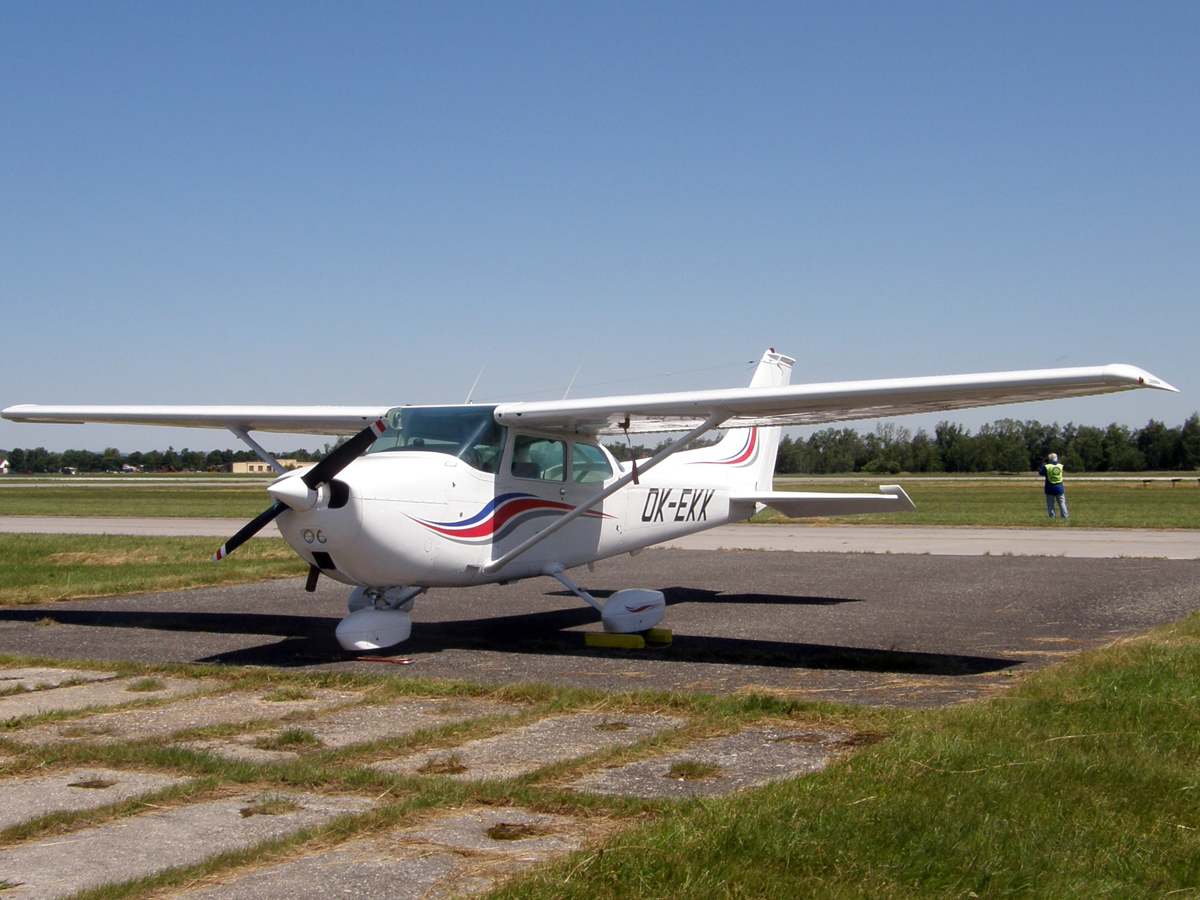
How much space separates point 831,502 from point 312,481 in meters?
6.82

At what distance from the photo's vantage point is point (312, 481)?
8531mm

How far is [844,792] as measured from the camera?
4.61m

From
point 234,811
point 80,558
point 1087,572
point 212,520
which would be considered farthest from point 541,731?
point 212,520

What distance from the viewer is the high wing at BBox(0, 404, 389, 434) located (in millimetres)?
12219

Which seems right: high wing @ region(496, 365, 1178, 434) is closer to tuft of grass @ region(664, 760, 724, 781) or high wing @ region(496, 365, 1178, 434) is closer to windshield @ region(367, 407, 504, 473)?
windshield @ region(367, 407, 504, 473)

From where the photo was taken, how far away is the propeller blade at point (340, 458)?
853cm

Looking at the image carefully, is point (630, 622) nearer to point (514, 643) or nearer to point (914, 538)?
point (514, 643)

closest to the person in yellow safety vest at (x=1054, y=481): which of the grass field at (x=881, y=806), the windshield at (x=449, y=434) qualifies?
the windshield at (x=449, y=434)

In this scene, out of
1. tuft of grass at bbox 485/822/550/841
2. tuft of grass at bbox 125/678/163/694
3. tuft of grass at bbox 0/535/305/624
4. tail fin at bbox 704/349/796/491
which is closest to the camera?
tuft of grass at bbox 485/822/550/841

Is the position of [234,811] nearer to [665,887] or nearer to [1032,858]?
[665,887]

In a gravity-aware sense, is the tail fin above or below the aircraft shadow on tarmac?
above

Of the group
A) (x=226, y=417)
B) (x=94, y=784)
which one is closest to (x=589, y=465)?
(x=226, y=417)

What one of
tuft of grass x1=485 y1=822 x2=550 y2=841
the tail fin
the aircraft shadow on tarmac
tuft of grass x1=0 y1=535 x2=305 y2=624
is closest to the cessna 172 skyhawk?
the aircraft shadow on tarmac

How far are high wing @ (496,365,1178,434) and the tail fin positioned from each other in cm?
230
